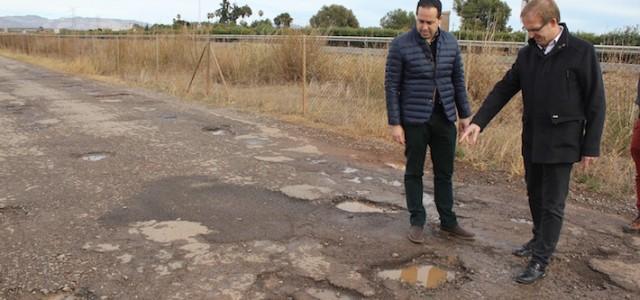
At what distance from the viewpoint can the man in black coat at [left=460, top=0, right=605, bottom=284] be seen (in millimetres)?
3061

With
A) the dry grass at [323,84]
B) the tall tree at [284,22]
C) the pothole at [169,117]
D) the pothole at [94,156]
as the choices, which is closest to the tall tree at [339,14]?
the tall tree at [284,22]

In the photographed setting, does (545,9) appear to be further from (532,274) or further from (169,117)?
(169,117)

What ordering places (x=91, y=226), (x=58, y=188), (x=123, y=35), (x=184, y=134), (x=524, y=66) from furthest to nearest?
1. (x=123, y=35)
2. (x=184, y=134)
3. (x=58, y=188)
4. (x=91, y=226)
5. (x=524, y=66)

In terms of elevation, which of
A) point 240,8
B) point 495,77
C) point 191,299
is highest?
point 240,8

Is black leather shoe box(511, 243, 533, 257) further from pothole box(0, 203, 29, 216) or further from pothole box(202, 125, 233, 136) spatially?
pothole box(202, 125, 233, 136)

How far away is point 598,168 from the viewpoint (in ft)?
19.7

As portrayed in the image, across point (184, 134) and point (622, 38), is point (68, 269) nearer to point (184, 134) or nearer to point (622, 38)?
point (184, 134)

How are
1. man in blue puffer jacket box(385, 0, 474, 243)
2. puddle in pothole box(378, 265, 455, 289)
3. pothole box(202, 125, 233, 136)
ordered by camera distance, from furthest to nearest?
1. pothole box(202, 125, 233, 136)
2. man in blue puffer jacket box(385, 0, 474, 243)
3. puddle in pothole box(378, 265, 455, 289)

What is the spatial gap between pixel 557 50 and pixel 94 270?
311 centimetres

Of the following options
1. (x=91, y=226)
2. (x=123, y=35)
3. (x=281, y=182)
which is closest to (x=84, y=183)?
(x=91, y=226)

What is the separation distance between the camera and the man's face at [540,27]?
3035mm

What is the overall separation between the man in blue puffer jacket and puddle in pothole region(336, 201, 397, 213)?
74 cm

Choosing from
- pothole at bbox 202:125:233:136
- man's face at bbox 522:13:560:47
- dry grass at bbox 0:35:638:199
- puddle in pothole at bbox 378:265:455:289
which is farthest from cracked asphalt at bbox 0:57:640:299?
man's face at bbox 522:13:560:47

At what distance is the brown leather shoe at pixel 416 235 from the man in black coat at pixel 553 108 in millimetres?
758
